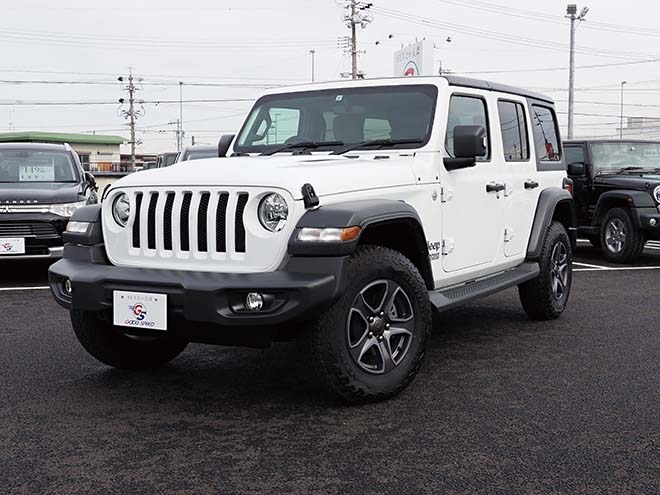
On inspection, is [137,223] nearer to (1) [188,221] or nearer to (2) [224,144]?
(1) [188,221]

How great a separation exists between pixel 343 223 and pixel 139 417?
4.71 feet

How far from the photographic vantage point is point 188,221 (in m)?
3.77

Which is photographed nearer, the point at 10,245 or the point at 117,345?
the point at 117,345

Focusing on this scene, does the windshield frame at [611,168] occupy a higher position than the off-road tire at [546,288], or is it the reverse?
the windshield frame at [611,168]

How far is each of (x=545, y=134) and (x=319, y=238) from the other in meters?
3.48

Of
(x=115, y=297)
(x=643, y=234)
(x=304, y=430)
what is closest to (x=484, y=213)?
(x=304, y=430)

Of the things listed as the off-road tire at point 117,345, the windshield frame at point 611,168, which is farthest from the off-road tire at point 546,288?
the windshield frame at point 611,168

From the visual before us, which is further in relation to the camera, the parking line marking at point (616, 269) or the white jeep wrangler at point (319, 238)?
the parking line marking at point (616, 269)

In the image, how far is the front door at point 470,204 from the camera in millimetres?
4664

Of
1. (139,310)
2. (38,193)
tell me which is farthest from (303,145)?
(38,193)

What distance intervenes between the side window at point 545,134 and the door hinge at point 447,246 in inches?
70.8

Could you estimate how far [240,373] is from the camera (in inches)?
182

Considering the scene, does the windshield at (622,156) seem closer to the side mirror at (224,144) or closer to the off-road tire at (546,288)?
the off-road tire at (546,288)

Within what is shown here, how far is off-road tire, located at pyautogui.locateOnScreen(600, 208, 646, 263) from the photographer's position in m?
9.71
